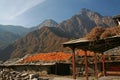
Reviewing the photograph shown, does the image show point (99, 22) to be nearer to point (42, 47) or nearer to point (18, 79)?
point (42, 47)

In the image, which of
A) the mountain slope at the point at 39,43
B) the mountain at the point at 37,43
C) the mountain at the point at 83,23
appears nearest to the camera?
the mountain slope at the point at 39,43

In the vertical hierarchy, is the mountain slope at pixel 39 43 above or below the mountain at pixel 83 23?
below

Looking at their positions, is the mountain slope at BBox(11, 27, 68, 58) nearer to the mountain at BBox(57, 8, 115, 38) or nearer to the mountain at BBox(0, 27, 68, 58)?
the mountain at BBox(0, 27, 68, 58)

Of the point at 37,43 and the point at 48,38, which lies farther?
the point at 37,43

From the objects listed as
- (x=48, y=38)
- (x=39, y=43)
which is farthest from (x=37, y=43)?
(x=48, y=38)

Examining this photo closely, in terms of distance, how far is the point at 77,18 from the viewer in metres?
167

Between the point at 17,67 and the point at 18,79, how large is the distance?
14254 mm

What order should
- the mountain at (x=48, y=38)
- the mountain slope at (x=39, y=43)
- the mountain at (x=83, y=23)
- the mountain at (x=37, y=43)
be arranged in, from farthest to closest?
1. the mountain at (x=83, y=23)
2. the mountain at (x=48, y=38)
3. the mountain at (x=37, y=43)
4. the mountain slope at (x=39, y=43)

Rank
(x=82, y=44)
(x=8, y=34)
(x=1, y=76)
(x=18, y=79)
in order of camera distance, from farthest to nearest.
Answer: (x=8, y=34), (x=1, y=76), (x=18, y=79), (x=82, y=44)

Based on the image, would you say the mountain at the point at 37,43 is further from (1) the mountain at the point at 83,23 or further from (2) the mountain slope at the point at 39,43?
(1) the mountain at the point at 83,23

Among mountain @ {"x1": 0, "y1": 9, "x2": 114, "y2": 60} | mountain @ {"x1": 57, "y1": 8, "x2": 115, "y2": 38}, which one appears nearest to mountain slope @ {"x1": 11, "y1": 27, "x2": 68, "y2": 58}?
mountain @ {"x1": 0, "y1": 9, "x2": 114, "y2": 60}

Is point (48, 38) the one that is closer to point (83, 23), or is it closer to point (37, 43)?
point (37, 43)

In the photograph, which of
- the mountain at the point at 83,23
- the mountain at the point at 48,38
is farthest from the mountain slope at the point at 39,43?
the mountain at the point at 83,23

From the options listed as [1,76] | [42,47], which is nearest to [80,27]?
[42,47]
